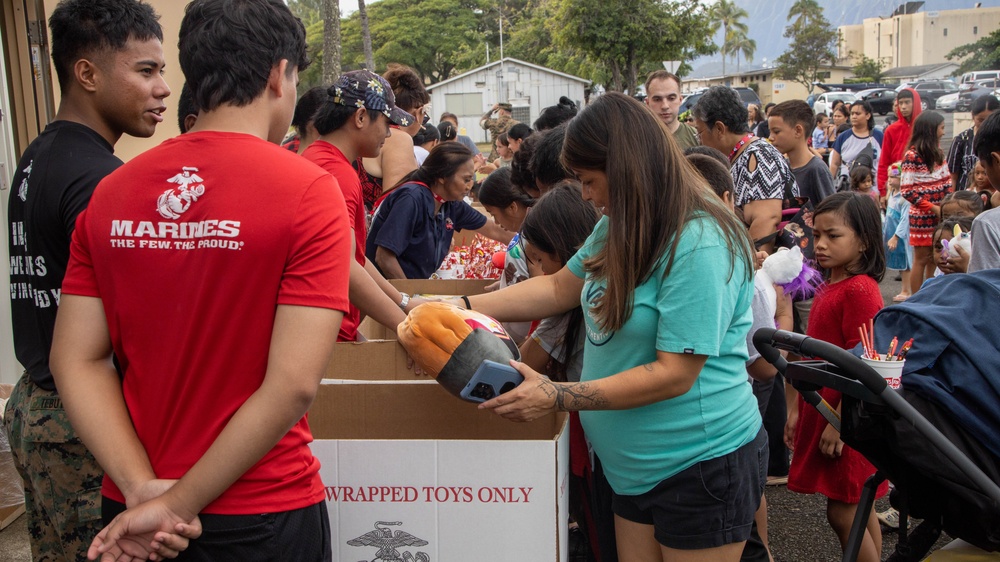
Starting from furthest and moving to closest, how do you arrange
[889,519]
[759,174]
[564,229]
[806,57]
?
[806,57]
[759,174]
[889,519]
[564,229]

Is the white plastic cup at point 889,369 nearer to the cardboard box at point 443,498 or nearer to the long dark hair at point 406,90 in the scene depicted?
the cardboard box at point 443,498

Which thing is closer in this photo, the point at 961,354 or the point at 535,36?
the point at 961,354

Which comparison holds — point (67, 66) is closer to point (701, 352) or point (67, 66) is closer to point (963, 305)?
point (701, 352)

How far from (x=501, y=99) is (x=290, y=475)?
161ft

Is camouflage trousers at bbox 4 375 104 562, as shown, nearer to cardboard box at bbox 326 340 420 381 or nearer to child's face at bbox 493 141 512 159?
cardboard box at bbox 326 340 420 381

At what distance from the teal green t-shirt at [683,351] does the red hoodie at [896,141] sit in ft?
25.5

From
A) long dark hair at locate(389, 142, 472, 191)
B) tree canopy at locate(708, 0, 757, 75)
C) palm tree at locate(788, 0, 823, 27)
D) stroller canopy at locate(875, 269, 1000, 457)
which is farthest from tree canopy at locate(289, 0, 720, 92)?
tree canopy at locate(708, 0, 757, 75)

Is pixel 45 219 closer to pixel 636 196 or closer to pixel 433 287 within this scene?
pixel 636 196

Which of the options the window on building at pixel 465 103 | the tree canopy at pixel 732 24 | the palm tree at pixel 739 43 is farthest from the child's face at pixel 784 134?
the palm tree at pixel 739 43

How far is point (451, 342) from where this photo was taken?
85.6 inches


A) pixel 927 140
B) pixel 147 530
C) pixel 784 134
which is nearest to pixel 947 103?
pixel 927 140

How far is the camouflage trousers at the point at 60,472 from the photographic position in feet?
7.34

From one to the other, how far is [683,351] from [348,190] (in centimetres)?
167

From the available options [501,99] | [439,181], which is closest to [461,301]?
[439,181]
